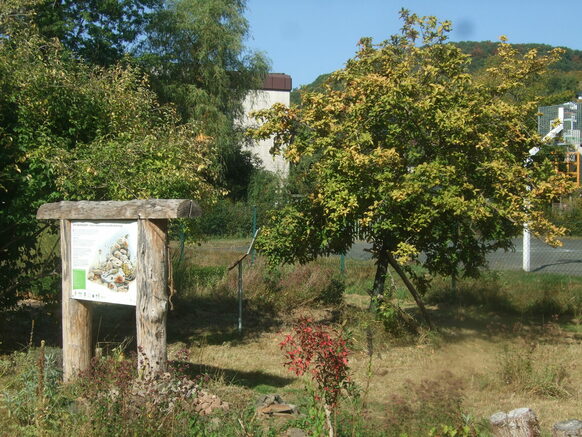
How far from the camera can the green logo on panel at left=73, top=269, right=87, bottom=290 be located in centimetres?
678

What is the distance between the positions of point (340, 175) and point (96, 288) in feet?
12.1

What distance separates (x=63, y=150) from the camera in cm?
805

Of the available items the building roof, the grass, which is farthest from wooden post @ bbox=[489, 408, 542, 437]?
the building roof

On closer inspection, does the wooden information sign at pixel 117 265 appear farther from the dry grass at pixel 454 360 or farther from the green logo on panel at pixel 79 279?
the dry grass at pixel 454 360

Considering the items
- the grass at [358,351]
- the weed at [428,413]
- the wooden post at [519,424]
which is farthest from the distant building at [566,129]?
the wooden post at [519,424]

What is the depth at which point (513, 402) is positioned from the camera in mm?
7254

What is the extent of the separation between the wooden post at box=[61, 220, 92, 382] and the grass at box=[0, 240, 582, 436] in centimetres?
22

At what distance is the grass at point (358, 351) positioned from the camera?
5.43m

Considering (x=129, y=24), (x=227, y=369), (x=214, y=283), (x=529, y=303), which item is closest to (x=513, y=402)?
(x=227, y=369)

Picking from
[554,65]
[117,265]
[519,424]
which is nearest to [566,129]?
[519,424]

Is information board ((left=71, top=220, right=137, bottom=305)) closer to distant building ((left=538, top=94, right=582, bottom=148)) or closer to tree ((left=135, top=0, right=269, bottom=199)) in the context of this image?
distant building ((left=538, top=94, right=582, bottom=148))

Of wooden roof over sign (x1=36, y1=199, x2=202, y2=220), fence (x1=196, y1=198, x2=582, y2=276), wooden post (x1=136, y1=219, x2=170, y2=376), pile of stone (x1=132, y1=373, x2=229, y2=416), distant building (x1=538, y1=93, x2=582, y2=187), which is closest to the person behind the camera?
pile of stone (x1=132, y1=373, x2=229, y2=416)

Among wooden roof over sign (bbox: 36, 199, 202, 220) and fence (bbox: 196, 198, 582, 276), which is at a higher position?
wooden roof over sign (bbox: 36, 199, 202, 220)

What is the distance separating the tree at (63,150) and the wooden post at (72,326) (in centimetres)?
114
